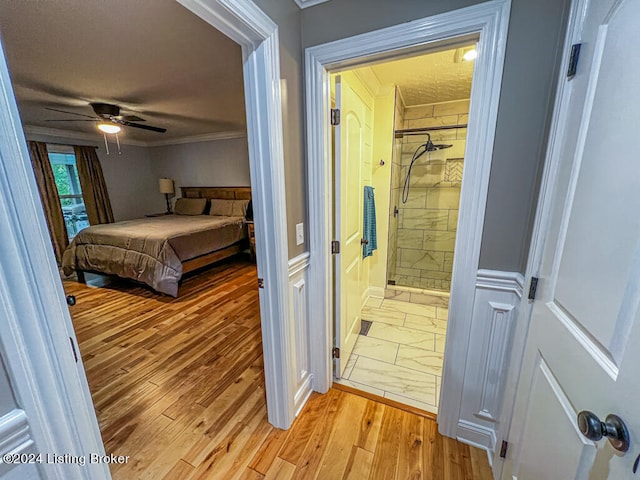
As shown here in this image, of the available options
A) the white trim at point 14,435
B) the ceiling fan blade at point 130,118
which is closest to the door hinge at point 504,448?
the white trim at point 14,435

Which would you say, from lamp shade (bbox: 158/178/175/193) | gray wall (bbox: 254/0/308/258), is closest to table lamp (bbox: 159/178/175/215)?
lamp shade (bbox: 158/178/175/193)

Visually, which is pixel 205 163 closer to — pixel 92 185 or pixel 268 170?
pixel 92 185

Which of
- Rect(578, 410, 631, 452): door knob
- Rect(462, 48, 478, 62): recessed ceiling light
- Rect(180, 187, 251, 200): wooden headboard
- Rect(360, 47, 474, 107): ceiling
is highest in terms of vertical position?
Rect(360, 47, 474, 107): ceiling

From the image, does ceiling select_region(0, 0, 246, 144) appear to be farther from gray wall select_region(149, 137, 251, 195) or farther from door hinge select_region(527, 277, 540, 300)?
door hinge select_region(527, 277, 540, 300)

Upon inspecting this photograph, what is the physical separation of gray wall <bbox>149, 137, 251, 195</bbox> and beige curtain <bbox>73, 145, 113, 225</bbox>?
119 cm

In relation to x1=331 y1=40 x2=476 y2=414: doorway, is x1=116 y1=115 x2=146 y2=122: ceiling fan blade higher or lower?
higher

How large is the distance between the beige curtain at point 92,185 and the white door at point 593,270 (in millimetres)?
6623

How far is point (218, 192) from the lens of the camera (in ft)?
17.9

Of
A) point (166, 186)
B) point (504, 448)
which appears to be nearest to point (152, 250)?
point (166, 186)

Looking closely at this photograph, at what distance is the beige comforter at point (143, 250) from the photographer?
10.5ft

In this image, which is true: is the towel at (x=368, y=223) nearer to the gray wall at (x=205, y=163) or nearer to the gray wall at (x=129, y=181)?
the gray wall at (x=205, y=163)

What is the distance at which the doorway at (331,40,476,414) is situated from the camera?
1799 millimetres

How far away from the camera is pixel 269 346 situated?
4.56ft

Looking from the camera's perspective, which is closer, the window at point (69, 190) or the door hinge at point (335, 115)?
the door hinge at point (335, 115)
